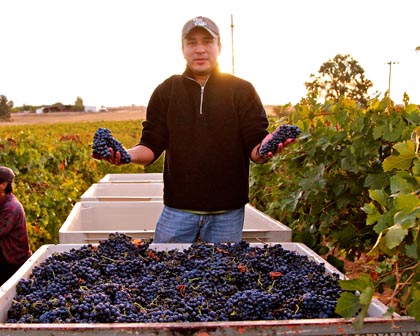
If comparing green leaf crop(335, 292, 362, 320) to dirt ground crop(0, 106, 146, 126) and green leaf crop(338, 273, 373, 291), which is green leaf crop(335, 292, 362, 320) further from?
dirt ground crop(0, 106, 146, 126)

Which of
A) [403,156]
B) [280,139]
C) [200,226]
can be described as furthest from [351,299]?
[200,226]

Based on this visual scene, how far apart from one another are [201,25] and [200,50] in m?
0.13

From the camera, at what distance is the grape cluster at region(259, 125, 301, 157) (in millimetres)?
2396

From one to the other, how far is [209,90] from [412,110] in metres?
1.08

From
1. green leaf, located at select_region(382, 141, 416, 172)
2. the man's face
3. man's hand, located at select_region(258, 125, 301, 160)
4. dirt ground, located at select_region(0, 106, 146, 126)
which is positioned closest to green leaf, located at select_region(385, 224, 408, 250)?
green leaf, located at select_region(382, 141, 416, 172)

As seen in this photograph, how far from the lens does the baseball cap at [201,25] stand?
280 cm

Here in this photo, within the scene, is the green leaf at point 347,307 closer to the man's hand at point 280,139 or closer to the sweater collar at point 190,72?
the man's hand at point 280,139

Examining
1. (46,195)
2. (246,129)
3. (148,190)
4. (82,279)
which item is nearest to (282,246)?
(246,129)

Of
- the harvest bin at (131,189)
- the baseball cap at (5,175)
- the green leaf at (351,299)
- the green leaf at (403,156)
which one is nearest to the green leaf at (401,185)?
the green leaf at (403,156)

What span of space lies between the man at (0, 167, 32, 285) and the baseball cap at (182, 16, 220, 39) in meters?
2.11

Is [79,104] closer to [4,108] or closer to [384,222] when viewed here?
[4,108]

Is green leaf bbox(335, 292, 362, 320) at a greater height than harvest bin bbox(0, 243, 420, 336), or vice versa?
green leaf bbox(335, 292, 362, 320)

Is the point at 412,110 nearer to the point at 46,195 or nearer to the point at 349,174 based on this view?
the point at 349,174

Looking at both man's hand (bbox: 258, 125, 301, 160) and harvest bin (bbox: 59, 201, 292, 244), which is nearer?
man's hand (bbox: 258, 125, 301, 160)
